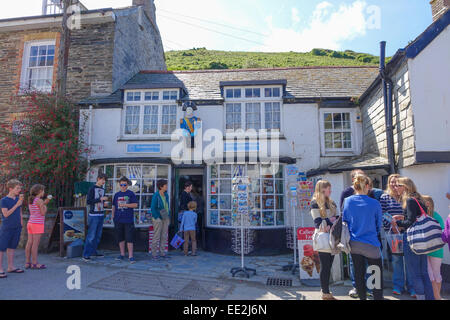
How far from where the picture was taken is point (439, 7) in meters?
8.07

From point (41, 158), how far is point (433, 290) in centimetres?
987

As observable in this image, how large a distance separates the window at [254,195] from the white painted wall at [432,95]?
3.92 meters

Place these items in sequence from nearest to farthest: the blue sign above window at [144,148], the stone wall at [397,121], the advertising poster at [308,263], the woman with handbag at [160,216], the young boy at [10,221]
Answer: the young boy at [10,221] < the advertising poster at [308,263] < the stone wall at [397,121] < the woman with handbag at [160,216] < the blue sign above window at [144,148]

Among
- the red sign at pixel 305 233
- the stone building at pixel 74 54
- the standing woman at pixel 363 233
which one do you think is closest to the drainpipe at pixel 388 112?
the red sign at pixel 305 233

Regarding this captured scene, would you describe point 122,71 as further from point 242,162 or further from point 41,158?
point 242,162

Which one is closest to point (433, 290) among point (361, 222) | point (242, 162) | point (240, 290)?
point (361, 222)

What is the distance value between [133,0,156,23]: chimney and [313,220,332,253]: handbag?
14801 mm

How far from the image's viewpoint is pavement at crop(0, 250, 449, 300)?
15.1 ft

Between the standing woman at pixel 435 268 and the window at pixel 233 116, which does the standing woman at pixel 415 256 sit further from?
the window at pixel 233 116

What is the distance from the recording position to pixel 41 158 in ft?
28.1

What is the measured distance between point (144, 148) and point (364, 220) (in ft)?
24.6

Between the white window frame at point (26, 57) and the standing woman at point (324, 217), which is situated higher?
the white window frame at point (26, 57)

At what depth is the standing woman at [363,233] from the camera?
12.1 feet

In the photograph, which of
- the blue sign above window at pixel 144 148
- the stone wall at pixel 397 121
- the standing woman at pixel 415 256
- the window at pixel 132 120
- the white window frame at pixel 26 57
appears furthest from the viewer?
the white window frame at pixel 26 57
